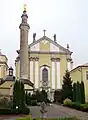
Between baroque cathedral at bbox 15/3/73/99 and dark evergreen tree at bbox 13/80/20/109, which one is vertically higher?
baroque cathedral at bbox 15/3/73/99

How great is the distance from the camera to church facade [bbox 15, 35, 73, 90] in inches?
2450

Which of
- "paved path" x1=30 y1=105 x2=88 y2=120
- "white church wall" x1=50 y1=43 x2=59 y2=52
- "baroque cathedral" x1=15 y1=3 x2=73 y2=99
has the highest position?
"white church wall" x1=50 y1=43 x2=59 y2=52

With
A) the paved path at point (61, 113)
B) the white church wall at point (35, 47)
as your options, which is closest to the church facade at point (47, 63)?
the white church wall at point (35, 47)

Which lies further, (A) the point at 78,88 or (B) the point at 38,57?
(B) the point at 38,57

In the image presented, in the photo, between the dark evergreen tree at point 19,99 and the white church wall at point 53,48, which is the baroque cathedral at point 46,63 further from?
the dark evergreen tree at point 19,99

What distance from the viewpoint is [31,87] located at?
55.1m

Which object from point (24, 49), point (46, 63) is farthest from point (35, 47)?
point (24, 49)

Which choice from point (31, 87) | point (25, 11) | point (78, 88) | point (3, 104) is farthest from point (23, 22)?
point (3, 104)

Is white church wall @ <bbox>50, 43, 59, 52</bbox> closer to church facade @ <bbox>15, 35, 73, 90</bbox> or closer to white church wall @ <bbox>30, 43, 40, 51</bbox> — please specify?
church facade @ <bbox>15, 35, 73, 90</bbox>

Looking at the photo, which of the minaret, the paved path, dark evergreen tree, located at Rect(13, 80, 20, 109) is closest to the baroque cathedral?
the minaret

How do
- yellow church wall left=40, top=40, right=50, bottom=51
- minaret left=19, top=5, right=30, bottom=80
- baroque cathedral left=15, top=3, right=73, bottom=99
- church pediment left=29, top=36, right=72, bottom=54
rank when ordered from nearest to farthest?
minaret left=19, top=5, right=30, bottom=80
baroque cathedral left=15, top=3, right=73, bottom=99
church pediment left=29, top=36, right=72, bottom=54
yellow church wall left=40, top=40, right=50, bottom=51

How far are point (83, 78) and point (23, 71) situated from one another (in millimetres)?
12234

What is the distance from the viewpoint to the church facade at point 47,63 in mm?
62219

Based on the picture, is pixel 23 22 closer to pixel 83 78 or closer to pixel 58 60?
pixel 58 60
